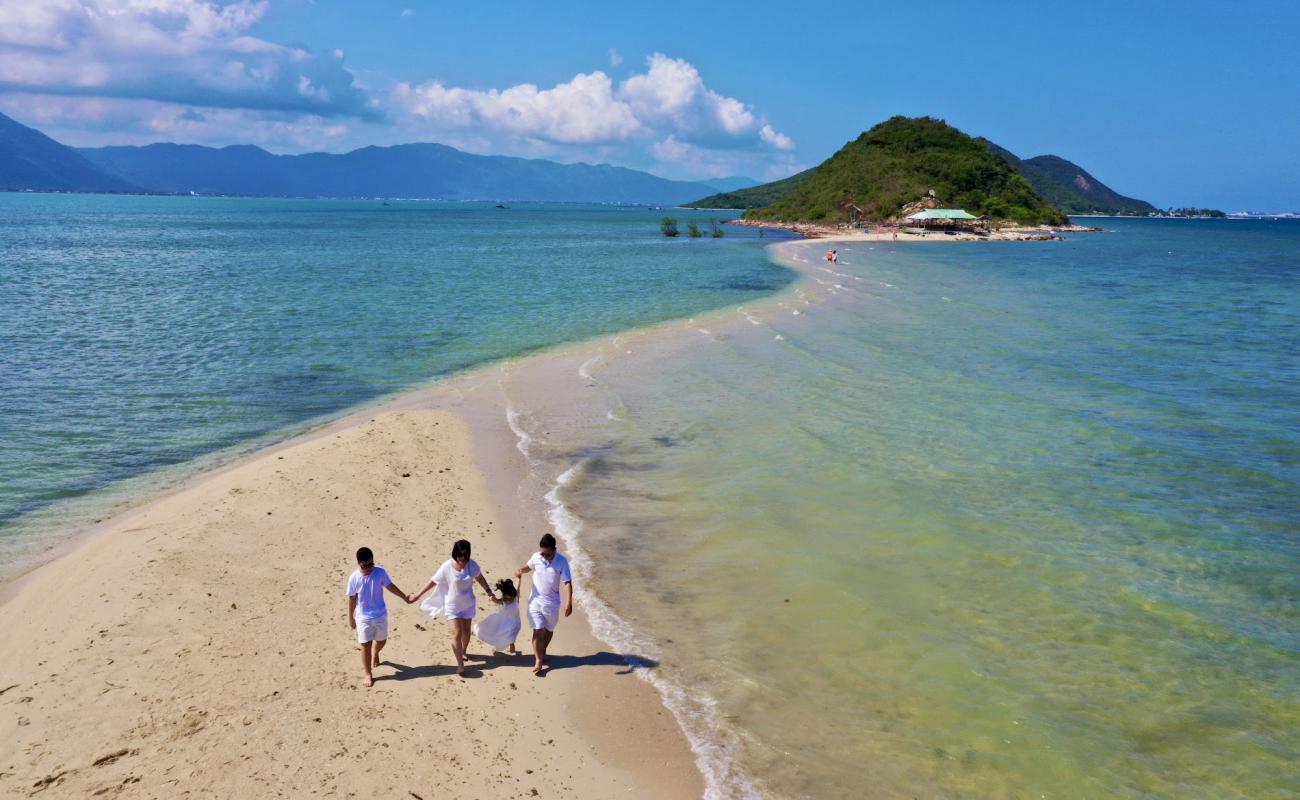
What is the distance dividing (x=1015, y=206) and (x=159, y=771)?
172 metres

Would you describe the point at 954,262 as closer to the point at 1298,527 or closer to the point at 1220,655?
the point at 1298,527

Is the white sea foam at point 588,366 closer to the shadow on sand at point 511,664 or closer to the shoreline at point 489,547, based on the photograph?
the shoreline at point 489,547

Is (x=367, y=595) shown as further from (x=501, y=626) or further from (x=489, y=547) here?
(x=489, y=547)

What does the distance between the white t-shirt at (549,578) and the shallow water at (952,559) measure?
140 centimetres

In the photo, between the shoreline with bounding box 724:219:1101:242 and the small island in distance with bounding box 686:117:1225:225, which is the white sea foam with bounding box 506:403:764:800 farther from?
the small island in distance with bounding box 686:117:1225:225

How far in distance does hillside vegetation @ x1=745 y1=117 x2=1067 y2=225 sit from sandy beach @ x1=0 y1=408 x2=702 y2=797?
146560mm

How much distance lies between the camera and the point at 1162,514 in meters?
14.7

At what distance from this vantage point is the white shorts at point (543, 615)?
9.58 m

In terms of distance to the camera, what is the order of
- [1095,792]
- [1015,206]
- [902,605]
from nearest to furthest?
[1095,792] < [902,605] < [1015,206]

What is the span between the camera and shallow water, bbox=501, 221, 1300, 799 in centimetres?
860

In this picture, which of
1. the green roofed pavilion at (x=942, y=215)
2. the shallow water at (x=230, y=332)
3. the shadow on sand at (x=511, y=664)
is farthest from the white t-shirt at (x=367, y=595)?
the green roofed pavilion at (x=942, y=215)

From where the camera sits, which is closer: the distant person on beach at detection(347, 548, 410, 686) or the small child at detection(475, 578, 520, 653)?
the distant person on beach at detection(347, 548, 410, 686)

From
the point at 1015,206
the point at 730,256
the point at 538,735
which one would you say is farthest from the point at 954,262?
the point at 1015,206

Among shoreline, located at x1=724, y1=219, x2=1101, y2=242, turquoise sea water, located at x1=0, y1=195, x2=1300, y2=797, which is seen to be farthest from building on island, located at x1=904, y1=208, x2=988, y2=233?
turquoise sea water, located at x1=0, y1=195, x2=1300, y2=797
